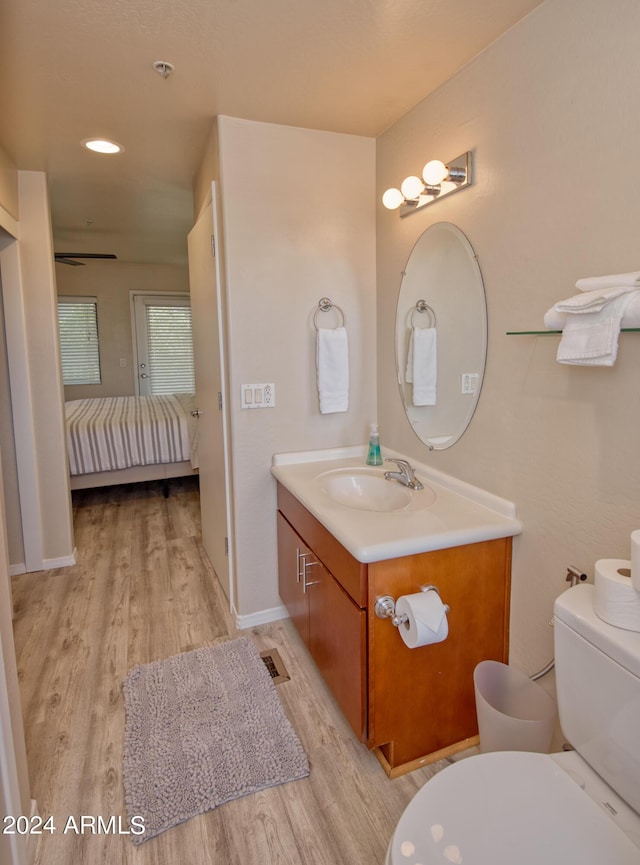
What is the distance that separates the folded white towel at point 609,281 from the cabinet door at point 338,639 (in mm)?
1035

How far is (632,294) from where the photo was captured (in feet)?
3.38

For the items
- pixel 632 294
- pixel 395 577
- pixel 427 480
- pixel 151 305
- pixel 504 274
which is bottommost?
pixel 395 577

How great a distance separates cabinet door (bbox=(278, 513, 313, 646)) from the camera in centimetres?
197

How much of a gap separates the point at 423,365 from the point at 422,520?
734 mm

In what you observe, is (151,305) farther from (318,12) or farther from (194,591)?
(318,12)

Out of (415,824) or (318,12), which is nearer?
(415,824)

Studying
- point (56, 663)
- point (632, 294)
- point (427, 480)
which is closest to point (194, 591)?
point (56, 663)

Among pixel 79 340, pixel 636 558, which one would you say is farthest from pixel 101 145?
pixel 79 340

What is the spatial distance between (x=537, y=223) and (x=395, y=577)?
1.09 m

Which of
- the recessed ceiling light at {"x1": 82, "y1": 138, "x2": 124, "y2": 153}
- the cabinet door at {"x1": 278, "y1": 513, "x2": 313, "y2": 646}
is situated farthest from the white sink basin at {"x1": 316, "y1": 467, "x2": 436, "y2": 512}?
the recessed ceiling light at {"x1": 82, "y1": 138, "x2": 124, "y2": 153}

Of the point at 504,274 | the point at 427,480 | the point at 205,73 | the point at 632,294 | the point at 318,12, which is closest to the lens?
the point at 632,294

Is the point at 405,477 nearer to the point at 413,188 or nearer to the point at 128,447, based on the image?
the point at 413,188

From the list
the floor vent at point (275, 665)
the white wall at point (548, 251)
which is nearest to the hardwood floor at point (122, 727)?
the floor vent at point (275, 665)

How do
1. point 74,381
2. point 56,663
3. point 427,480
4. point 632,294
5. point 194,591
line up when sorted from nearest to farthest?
point 632,294 → point 427,480 → point 56,663 → point 194,591 → point 74,381
